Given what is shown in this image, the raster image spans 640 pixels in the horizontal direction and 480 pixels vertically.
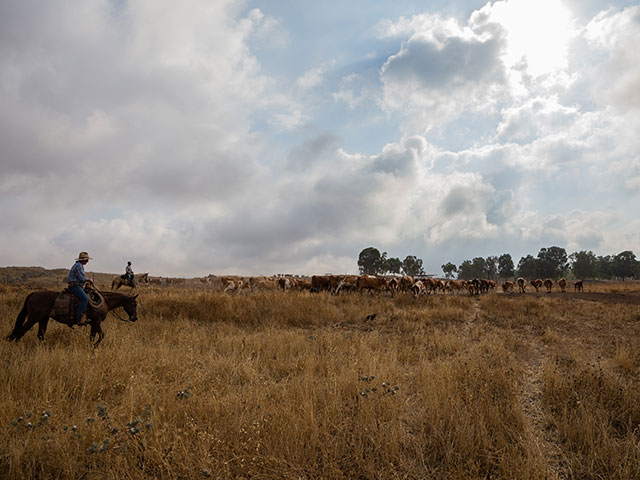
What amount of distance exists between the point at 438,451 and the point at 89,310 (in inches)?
385

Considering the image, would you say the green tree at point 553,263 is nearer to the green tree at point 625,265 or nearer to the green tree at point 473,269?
the green tree at point 625,265

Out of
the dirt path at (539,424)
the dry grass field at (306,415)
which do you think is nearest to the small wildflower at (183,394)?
the dry grass field at (306,415)

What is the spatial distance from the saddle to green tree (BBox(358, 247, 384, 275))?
403 feet

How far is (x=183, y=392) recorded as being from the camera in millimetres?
5238

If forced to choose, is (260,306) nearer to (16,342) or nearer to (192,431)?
(16,342)

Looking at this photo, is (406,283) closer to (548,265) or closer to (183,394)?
(183,394)

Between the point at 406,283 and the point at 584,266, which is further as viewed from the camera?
the point at 584,266

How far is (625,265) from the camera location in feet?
369

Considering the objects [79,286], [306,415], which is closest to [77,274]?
[79,286]

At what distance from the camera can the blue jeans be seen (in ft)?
28.5

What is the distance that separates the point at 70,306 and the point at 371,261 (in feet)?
407

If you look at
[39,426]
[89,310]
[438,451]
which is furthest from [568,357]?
[89,310]

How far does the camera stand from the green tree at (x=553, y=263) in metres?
113

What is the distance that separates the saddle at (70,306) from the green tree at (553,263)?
5365 inches
